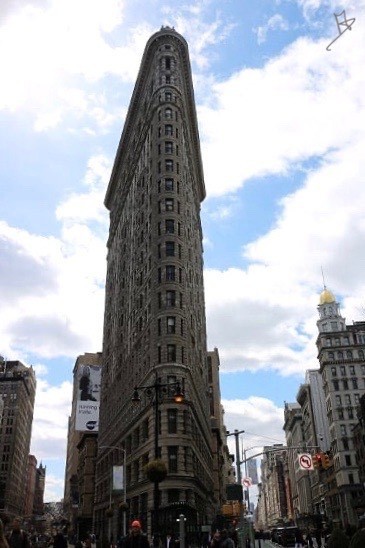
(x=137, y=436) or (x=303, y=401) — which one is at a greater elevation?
(x=303, y=401)

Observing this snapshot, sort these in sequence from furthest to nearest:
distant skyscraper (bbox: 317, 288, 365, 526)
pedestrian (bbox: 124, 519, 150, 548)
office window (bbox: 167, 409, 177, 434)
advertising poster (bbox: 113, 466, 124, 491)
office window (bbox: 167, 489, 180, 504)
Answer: distant skyscraper (bbox: 317, 288, 365, 526), office window (bbox: 167, 409, 177, 434), office window (bbox: 167, 489, 180, 504), advertising poster (bbox: 113, 466, 124, 491), pedestrian (bbox: 124, 519, 150, 548)

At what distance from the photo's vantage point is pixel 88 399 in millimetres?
98750

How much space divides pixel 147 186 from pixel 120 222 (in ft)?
95.2

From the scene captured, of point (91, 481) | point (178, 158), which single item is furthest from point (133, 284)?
point (91, 481)

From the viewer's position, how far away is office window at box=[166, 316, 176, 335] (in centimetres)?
5897

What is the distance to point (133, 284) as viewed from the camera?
3019 inches

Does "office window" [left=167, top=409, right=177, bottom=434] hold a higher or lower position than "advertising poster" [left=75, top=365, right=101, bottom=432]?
lower

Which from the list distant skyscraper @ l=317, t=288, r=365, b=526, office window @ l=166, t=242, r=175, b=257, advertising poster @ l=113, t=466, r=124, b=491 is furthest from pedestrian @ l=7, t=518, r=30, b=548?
distant skyscraper @ l=317, t=288, r=365, b=526

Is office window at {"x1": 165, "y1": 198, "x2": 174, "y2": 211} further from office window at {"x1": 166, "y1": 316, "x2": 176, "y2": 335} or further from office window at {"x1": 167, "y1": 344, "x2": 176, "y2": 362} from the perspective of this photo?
office window at {"x1": 167, "y1": 344, "x2": 176, "y2": 362}

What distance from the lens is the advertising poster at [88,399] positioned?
9538 cm

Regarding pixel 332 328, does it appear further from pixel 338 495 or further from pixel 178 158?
pixel 178 158

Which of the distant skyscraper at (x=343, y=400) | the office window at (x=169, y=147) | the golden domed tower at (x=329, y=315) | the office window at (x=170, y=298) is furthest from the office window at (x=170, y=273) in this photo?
the golden domed tower at (x=329, y=315)

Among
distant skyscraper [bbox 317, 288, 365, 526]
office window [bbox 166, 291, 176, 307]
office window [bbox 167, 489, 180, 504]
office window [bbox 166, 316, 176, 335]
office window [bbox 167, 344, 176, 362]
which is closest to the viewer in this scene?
office window [bbox 167, 489, 180, 504]

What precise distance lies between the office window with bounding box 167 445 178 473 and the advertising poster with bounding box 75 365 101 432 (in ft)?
151
